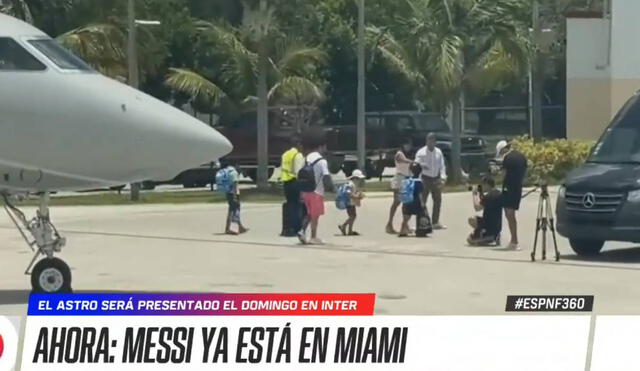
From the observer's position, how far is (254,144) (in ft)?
133

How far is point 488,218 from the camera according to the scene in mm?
19547

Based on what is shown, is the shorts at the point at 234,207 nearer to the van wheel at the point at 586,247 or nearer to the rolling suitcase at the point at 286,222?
the rolling suitcase at the point at 286,222

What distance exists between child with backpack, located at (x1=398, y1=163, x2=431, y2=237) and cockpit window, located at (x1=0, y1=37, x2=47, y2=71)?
9056mm

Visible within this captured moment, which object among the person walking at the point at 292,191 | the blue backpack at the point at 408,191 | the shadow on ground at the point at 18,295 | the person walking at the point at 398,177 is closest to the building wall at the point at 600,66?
the person walking at the point at 398,177

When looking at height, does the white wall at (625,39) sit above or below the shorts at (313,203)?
above

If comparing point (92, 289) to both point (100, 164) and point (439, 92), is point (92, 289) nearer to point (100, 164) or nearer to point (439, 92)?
point (100, 164)

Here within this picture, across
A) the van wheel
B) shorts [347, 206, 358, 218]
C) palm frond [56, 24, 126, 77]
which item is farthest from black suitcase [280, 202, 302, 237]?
palm frond [56, 24, 126, 77]

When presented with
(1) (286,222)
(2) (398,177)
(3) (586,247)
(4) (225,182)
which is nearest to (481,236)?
(3) (586,247)

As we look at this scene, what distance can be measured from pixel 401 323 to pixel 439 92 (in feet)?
94.5

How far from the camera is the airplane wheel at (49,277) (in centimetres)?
1295

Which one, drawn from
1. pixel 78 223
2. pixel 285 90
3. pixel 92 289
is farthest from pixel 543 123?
pixel 92 289

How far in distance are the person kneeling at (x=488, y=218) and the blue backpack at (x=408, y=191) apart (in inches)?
46.0

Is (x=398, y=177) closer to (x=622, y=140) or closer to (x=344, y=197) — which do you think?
(x=344, y=197)

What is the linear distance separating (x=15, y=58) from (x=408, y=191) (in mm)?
9153
